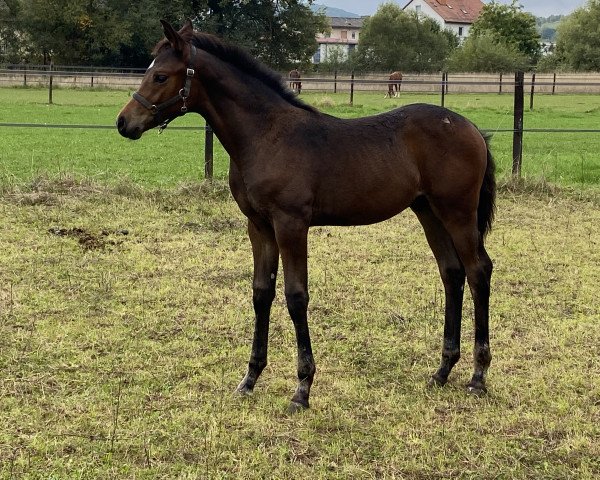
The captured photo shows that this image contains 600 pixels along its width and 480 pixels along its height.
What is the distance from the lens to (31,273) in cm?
559

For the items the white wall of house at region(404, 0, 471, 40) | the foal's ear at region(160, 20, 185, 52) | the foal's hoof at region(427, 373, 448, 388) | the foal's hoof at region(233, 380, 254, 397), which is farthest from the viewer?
the white wall of house at region(404, 0, 471, 40)

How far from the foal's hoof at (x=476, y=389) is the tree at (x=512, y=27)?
188 ft

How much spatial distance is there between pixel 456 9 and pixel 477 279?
319ft

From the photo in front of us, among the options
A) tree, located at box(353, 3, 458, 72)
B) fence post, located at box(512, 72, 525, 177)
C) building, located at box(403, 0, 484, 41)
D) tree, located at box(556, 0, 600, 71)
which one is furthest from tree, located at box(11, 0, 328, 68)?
building, located at box(403, 0, 484, 41)

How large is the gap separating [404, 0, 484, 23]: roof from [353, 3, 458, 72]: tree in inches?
1432

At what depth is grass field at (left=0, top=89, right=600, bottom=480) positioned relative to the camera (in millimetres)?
3014

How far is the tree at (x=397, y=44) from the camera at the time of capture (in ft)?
176

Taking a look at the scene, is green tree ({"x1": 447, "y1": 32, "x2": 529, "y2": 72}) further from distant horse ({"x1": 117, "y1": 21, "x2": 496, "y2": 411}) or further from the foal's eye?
the foal's eye

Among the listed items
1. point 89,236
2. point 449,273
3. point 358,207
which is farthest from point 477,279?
point 89,236

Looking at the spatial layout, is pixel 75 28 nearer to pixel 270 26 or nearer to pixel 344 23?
pixel 270 26

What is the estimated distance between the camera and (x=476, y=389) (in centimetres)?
371

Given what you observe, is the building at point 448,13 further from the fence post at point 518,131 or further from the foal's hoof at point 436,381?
the foal's hoof at point 436,381

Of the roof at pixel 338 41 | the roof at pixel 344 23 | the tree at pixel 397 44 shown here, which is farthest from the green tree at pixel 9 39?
the roof at pixel 344 23

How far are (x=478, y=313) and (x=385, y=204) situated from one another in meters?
0.86
